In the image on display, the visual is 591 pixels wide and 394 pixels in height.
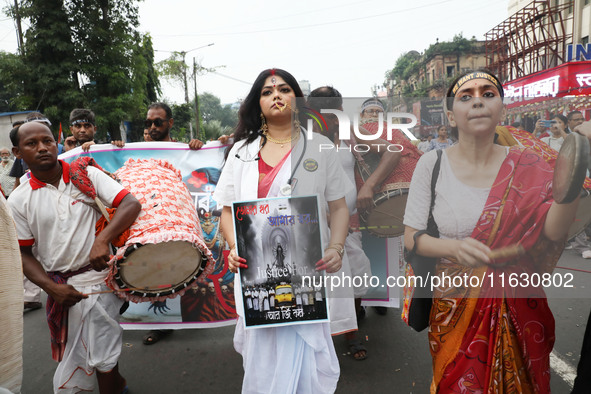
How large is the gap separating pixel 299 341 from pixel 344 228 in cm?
59

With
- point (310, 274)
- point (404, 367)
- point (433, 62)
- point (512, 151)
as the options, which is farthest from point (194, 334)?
point (433, 62)

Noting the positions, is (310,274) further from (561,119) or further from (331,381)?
(561,119)

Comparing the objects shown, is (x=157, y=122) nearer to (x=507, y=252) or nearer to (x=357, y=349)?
(x=357, y=349)

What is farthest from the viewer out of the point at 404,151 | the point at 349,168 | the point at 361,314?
the point at 361,314

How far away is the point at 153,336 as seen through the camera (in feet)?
11.3

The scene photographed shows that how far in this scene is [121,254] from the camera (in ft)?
6.79

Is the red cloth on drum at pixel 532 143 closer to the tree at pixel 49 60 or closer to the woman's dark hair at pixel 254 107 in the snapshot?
the woman's dark hair at pixel 254 107

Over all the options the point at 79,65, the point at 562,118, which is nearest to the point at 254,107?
the point at 562,118

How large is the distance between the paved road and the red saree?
3.17 feet

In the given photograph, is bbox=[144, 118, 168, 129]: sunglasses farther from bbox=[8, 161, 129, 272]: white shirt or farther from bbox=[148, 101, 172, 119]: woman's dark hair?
bbox=[8, 161, 129, 272]: white shirt

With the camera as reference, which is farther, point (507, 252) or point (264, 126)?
point (264, 126)

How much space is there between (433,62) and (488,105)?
142 ft

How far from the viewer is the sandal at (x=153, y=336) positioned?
3.41 metres

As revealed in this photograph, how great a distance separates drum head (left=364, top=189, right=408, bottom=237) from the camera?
2.08 m
